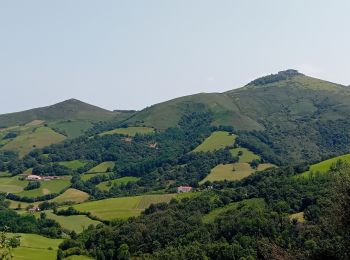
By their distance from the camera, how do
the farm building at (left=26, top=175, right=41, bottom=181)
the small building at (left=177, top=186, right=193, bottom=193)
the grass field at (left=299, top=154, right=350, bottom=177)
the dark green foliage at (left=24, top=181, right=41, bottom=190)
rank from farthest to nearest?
the farm building at (left=26, top=175, right=41, bottom=181) → the dark green foliage at (left=24, top=181, right=41, bottom=190) → the small building at (left=177, top=186, right=193, bottom=193) → the grass field at (left=299, top=154, right=350, bottom=177)

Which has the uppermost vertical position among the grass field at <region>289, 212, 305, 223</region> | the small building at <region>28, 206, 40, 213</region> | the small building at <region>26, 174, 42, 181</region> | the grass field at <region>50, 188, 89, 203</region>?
the small building at <region>26, 174, 42, 181</region>

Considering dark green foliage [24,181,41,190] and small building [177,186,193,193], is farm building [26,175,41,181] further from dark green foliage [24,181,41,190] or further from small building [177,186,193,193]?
small building [177,186,193,193]

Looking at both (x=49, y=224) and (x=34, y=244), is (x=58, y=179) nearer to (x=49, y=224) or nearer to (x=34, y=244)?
(x=49, y=224)

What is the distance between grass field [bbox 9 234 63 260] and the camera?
96.9 meters

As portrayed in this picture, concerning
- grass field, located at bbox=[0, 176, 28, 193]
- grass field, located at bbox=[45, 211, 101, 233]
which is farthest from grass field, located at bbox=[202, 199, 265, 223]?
grass field, located at bbox=[0, 176, 28, 193]

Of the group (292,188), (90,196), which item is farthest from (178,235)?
(90,196)

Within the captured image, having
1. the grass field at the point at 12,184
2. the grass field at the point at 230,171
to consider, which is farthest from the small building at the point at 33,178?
the grass field at the point at 230,171

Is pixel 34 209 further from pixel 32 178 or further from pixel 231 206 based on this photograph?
pixel 231 206

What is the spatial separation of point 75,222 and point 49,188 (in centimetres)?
5213

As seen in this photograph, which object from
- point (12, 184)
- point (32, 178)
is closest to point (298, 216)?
point (12, 184)

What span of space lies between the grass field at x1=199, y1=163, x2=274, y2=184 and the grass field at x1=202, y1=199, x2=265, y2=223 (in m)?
55.2

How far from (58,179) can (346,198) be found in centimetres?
18123

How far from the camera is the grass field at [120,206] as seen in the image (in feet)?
437

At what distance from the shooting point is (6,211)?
138750 millimetres
